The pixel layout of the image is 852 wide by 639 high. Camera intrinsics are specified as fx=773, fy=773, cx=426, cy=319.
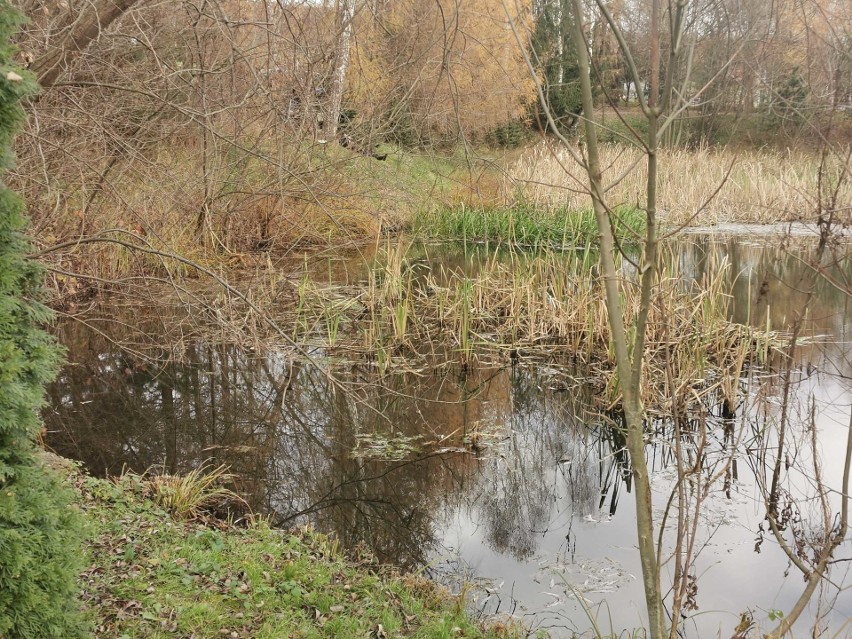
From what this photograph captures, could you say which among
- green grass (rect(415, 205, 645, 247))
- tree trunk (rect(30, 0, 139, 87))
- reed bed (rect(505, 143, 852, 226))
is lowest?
green grass (rect(415, 205, 645, 247))

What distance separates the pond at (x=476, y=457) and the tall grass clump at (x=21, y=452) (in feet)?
6.12

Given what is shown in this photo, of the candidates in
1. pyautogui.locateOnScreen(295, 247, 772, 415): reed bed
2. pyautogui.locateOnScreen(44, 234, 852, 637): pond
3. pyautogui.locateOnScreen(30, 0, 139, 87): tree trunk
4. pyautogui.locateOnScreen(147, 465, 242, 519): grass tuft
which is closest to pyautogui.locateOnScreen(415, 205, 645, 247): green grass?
pyautogui.locateOnScreen(295, 247, 772, 415): reed bed

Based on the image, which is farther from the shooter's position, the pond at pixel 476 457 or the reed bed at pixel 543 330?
the reed bed at pixel 543 330

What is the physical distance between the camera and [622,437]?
5855 mm

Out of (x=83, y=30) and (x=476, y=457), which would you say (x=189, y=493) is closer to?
(x=476, y=457)

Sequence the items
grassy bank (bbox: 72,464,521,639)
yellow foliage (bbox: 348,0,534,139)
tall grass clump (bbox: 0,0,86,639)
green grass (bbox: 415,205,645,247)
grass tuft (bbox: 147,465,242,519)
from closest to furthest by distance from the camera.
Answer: tall grass clump (bbox: 0,0,86,639) < grassy bank (bbox: 72,464,521,639) < yellow foliage (bbox: 348,0,534,139) < grass tuft (bbox: 147,465,242,519) < green grass (bbox: 415,205,645,247)

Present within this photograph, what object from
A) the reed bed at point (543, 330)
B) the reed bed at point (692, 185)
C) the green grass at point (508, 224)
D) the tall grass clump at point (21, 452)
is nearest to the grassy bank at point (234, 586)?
the tall grass clump at point (21, 452)

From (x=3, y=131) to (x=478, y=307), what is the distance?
639 cm

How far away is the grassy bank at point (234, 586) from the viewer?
2.92 metres

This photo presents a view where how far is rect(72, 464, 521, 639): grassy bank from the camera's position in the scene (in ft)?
9.59

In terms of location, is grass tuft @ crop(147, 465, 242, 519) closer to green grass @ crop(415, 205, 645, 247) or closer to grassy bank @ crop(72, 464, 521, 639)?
grassy bank @ crop(72, 464, 521, 639)

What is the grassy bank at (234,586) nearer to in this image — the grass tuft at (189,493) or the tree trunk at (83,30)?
the grass tuft at (189,493)

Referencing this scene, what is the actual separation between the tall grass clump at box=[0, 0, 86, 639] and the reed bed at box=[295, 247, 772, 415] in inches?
159

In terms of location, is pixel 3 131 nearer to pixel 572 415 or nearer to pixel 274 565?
pixel 274 565
